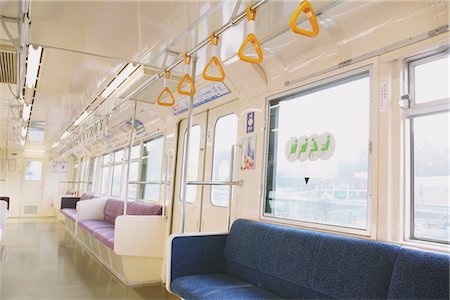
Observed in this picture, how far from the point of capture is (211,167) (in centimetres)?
423

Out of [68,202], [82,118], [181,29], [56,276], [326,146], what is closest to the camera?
[326,146]

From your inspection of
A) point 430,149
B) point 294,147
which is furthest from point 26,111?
point 430,149

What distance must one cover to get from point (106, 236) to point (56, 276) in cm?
79

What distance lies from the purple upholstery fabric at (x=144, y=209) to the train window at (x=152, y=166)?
1.48ft

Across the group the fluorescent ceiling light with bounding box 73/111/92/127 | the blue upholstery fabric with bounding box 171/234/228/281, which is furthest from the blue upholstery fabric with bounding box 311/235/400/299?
the fluorescent ceiling light with bounding box 73/111/92/127

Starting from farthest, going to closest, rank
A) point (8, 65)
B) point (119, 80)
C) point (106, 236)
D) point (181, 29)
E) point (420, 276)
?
1. point (106, 236)
2. point (119, 80)
3. point (8, 65)
4. point (181, 29)
5. point (420, 276)

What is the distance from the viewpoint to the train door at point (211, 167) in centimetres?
393

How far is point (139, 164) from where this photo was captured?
21.7ft

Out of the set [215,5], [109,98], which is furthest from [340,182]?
[109,98]

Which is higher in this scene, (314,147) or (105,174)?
(314,147)

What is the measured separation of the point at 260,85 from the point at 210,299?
76.5 inches

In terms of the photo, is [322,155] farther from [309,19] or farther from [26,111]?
[26,111]

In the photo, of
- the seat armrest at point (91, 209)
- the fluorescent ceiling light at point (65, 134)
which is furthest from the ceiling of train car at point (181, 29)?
the fluorescent ceiling light at point (65, 134)

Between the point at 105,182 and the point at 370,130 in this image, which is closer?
the point at 370,130
